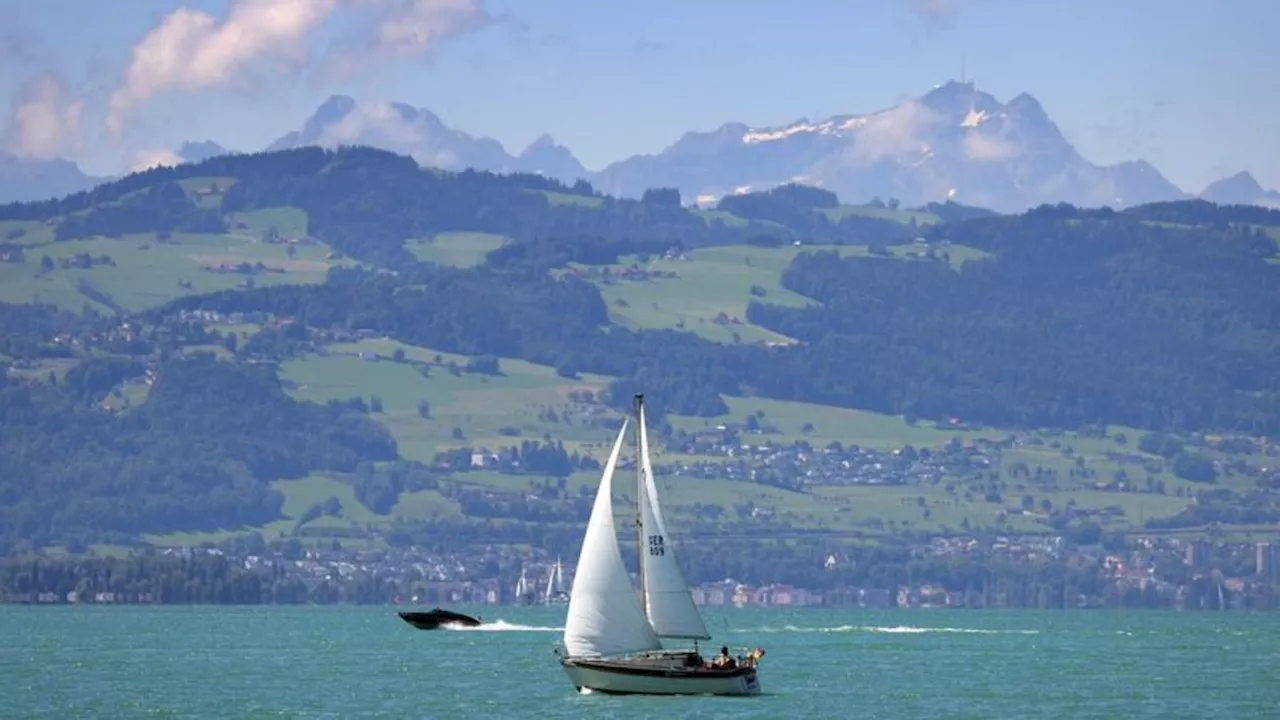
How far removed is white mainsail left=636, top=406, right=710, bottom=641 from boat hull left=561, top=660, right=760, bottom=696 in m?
1.78

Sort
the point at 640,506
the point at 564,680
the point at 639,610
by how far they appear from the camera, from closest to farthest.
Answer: the point at 640,506, the point at 639,610, the point at 564,680

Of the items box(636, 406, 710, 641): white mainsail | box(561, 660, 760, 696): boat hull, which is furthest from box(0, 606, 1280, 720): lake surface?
box(636, 406, 710, 641): white mainsail

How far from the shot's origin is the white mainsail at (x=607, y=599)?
358 ft

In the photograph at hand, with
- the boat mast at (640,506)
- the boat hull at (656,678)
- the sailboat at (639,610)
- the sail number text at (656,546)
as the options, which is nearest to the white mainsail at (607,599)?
the sailboat at (639,610)

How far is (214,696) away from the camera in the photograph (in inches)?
4929

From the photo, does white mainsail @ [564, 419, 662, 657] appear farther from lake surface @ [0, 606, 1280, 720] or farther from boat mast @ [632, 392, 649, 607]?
lake surface @ [0, 606, 1280, 720]

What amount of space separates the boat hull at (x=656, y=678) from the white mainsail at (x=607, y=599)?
3.12 ft

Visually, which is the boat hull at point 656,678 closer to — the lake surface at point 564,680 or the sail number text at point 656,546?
the lake surface at point 564,680

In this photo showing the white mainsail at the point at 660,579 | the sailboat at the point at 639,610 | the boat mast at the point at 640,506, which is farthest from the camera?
the sailboat at the point at 639,610

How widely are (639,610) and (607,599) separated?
47.5 inches

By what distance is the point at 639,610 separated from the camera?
10931cm

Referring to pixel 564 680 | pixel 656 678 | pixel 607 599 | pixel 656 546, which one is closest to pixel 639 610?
pixel 607 599

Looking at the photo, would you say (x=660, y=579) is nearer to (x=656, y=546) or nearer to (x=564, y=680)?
(x=656, y=546)

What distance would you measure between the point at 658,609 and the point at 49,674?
1733 inches
